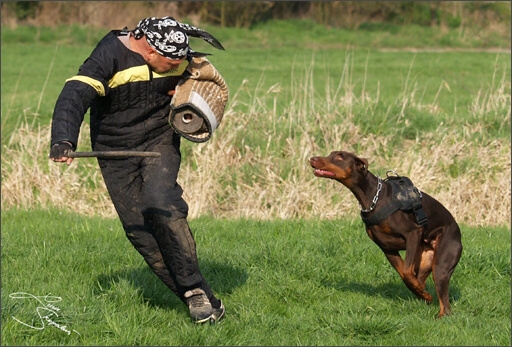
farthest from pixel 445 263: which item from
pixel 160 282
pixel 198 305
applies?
pixel 160 282

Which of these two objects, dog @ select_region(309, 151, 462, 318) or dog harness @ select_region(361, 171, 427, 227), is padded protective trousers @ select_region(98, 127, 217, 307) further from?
dog harness @ select_region(361, 171, 427, 227)

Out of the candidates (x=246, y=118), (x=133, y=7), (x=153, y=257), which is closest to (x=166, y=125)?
(x=153, y=257)

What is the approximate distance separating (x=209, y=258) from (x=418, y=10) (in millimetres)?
27311

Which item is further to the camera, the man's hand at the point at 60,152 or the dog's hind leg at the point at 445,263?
the dog's hind leg at the point at 445,263

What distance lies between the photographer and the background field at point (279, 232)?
6.22 m

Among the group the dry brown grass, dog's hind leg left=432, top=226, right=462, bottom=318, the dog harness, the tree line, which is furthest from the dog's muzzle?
the tree line

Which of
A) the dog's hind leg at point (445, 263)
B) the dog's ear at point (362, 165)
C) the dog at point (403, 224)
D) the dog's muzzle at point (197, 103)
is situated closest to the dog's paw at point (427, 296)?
the dog at point (403, 224)

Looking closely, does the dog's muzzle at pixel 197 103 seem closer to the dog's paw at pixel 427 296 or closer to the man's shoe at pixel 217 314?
the man's shoe at pixel 217 314

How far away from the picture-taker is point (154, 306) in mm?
6684

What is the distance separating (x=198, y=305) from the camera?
6234 millimetres

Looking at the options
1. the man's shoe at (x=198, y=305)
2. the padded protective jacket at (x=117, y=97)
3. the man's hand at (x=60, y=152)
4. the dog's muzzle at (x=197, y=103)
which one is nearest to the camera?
the man's hand at (x=60, y=152)

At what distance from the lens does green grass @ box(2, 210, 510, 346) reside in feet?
19.9

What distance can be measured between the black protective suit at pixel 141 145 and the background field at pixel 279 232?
0.43 m

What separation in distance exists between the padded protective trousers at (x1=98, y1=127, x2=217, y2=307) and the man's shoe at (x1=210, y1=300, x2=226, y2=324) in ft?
0.19
